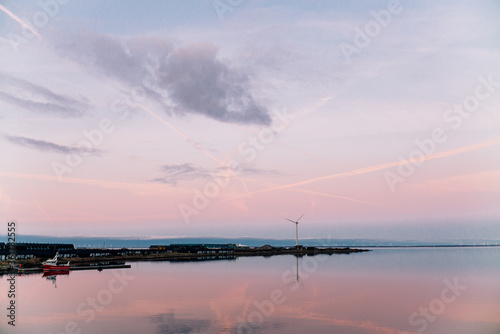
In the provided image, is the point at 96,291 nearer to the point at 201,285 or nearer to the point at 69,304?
the point at 69,304

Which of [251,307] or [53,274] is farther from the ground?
[53,274]

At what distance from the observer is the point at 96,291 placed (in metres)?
72.1

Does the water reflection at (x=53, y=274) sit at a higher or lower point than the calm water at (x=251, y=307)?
higher

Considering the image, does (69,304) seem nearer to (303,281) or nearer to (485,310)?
(303,281)

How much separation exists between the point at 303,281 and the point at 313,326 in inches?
1777

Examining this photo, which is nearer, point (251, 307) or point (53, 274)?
point (251, 307)

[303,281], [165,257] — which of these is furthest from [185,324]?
[165,257]

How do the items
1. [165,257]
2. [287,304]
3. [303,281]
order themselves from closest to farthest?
[287,304] < [303,281] < [165,257]

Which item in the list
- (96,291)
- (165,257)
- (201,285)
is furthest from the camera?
(165,257)

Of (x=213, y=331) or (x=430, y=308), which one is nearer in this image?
Result: (x=213, y=331)

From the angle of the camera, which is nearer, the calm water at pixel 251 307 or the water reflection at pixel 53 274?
the calm water at pixel 251 307

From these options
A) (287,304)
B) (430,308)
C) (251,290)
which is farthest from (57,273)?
(430,308)

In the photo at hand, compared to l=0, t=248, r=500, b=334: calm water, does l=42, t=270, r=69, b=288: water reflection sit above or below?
above

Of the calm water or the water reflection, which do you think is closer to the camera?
the calm water
